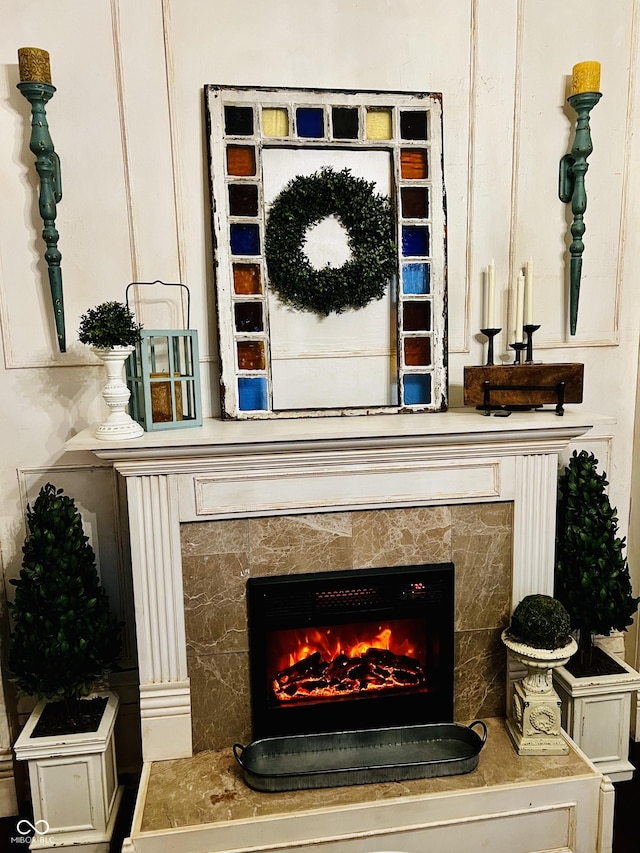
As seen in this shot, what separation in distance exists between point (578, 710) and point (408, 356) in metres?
1.53

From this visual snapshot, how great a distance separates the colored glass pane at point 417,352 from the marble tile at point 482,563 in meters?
0.60

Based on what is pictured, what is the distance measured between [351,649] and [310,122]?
200cm

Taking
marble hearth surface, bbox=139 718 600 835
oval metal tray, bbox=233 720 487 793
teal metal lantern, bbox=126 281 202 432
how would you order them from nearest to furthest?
marble hearth surface, bbox=139 718 600 835, oval metal tray, bbox=233 720 487 793, teal metal lantern, bbox=126 281 202 432

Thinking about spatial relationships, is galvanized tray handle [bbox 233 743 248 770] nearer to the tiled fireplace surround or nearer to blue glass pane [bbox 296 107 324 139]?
the tiled fireplace surround

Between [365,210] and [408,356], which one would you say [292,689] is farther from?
[365,210]

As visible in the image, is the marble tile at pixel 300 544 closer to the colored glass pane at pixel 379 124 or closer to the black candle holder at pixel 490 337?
the black candle holder at pixel 490 337

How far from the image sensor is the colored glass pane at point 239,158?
2367 mm

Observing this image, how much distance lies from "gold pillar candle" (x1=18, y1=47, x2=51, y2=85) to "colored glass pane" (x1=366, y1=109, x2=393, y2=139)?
3.78 ft

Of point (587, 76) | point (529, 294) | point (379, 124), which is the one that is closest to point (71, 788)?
point (529, 294)

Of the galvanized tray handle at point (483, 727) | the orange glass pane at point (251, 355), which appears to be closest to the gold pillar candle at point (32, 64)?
the orange glass pane at point (251, 355)

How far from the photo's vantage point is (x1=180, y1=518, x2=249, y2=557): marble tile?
2225 mm

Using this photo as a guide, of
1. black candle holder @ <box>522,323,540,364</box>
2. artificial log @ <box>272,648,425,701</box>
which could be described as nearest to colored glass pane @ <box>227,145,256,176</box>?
black candle holder @ <box>522,323,540,364</box>

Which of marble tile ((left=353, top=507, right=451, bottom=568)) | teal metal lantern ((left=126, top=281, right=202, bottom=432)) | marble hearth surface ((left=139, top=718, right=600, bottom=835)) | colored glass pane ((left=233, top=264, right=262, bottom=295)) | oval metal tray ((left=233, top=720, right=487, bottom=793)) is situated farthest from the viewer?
colored glass pane ((left=233, top=264, right=262, bottom=295))

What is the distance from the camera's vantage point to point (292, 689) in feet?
7.77
